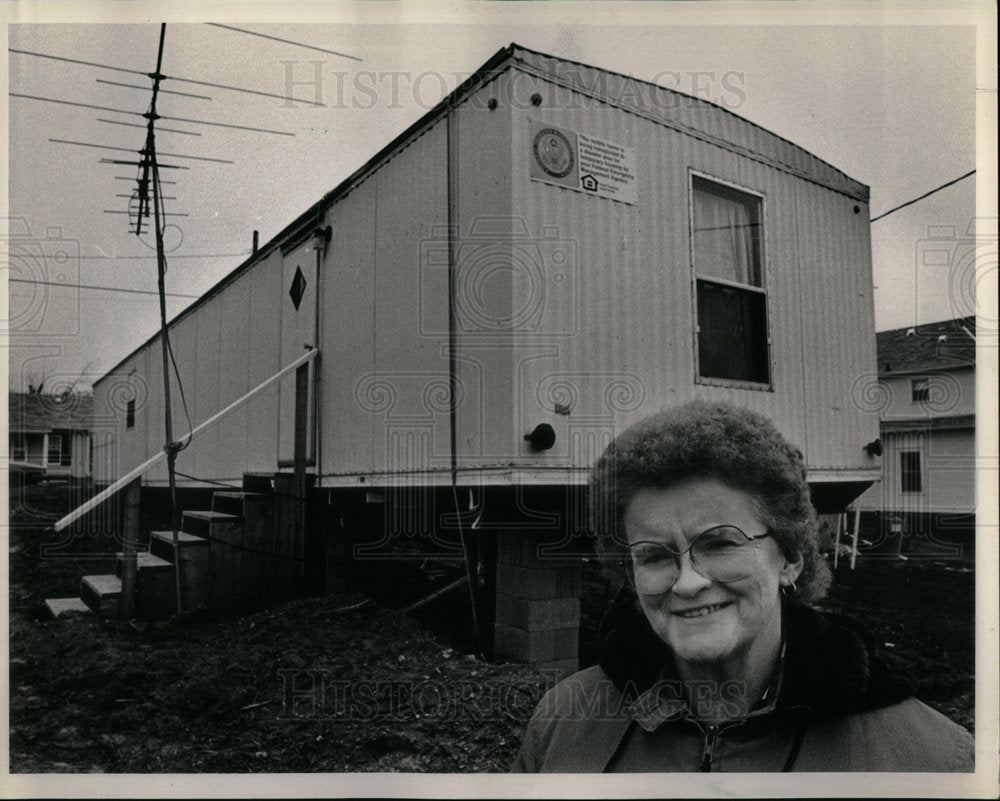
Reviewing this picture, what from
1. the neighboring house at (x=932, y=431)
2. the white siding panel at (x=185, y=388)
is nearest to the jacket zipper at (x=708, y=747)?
the neighboring house at (x=932, y=431)

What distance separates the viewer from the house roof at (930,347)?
2832mm

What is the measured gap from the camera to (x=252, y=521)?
3.61 metres

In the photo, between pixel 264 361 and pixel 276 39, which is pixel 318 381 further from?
pixel 276 39

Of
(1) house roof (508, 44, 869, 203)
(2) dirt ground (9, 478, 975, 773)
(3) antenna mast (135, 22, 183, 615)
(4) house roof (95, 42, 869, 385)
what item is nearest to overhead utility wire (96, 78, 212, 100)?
(3) antenna mast (135, 22, 183, 615)

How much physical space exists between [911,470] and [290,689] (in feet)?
8.13

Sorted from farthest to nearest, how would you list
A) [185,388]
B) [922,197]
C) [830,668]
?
[185,388], [922,197], [830,668]

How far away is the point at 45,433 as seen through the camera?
280 cm

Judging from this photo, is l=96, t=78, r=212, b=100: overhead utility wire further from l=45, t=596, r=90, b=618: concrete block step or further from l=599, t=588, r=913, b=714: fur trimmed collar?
l=599, t=588, r=913, b=714: fur trimmed collar

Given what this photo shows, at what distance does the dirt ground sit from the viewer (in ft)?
8.92

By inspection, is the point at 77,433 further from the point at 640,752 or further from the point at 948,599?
the point at 948,599

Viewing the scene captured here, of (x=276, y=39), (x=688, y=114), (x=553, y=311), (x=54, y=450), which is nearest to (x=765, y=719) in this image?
(x=553, y=311)

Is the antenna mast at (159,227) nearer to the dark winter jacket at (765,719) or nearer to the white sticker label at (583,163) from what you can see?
the white sticker label at (583,163)

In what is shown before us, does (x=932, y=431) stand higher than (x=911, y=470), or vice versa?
(x=932, y=431)

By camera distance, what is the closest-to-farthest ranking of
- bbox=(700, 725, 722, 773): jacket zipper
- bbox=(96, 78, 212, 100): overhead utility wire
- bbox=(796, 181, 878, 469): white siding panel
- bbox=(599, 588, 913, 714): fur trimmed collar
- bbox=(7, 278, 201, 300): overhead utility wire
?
bbox=(599, 588, 913, 714): fur trimmed collar < bbox=(700, 725, 722, 773): jacket zipper < bbox=(7, 278, 201, 300): overhead utility wire < bbox=(96, 78, 212, 100): overhead utility wire < bbox=(796, 181, 878, 469): white siding panel
